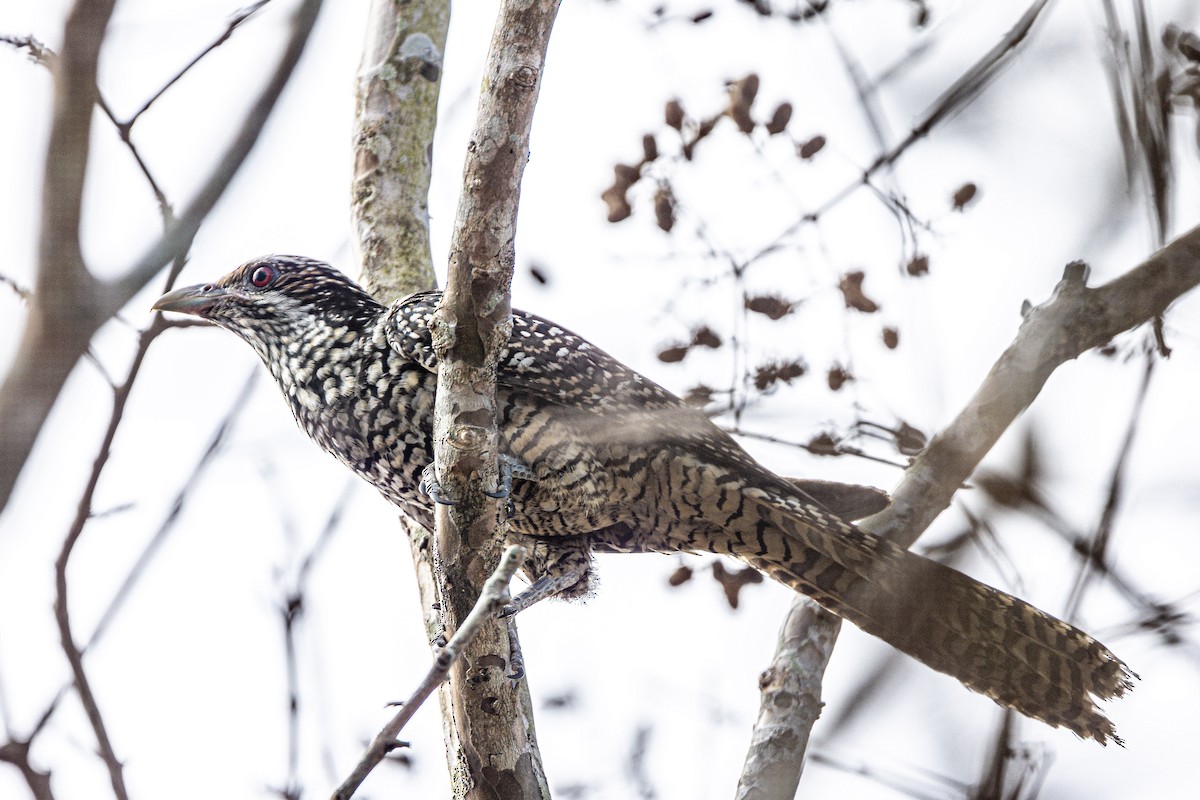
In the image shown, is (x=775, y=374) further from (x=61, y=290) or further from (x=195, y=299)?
(x=195, y=299)

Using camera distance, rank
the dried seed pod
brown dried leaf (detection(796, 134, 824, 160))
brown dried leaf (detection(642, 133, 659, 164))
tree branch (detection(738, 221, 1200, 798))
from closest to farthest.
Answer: the dried seed pod → tree branch (detection(738, 221, 1200, 798)) → brown dried leaf (detection(796, 134, 824, 160)) → brown dried leaf (detection(642, 133, 659, 164))

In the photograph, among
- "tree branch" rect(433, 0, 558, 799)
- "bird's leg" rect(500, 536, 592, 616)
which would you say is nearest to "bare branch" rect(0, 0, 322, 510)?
"tree branch" rect(433, 0, 558, 799)

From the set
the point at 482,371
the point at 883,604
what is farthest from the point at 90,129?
the point at 883,604

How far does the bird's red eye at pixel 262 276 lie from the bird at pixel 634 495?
46 centimetres

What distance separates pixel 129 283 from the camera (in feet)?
7.33

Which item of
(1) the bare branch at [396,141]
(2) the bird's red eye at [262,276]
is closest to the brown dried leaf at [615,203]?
(1) the bare branch at [396,141]

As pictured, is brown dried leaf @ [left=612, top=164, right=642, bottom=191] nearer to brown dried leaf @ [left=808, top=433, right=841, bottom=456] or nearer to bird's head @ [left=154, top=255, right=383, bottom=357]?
bird's head @ [left=154, top=255, right=383, bottom=357]

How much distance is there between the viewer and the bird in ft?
10.5

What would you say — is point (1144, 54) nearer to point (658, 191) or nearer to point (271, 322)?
point (658, 191)

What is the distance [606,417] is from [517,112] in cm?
120

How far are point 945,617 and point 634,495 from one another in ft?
3.25

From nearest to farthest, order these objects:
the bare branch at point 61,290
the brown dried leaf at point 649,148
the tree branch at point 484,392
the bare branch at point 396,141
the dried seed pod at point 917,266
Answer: the bare branch at point 61,290 → the dried seed pod at point 917,266 → the tree branch at point 484,392 → the brown dried leaf at point 649,148 → the bare branch at point 396,141

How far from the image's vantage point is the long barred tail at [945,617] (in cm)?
308

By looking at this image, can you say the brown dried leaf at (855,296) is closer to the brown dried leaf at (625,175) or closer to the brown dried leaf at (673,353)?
the brown dried leaf at (673,353)
